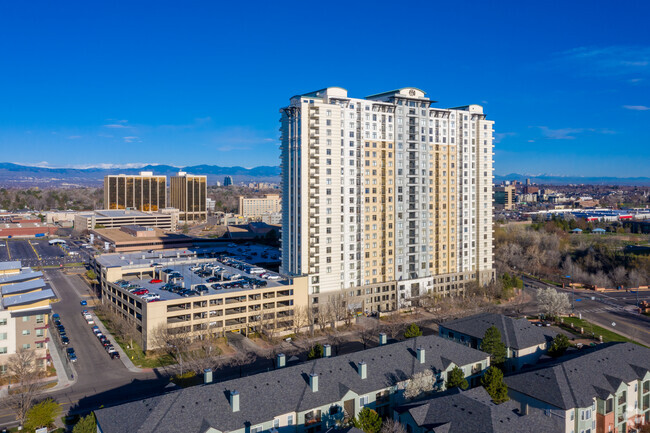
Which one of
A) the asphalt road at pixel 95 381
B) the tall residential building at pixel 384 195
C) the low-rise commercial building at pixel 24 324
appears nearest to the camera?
the asphalt road at pixel 95 381

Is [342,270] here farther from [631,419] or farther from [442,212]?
[631,419]

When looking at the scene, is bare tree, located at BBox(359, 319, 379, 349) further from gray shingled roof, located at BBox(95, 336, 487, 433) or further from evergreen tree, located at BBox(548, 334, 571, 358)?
evergreen tree, located at BBox(548, 334, 571, 358)

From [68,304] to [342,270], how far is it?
44.0 m

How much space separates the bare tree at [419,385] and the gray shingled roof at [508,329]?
547 inches

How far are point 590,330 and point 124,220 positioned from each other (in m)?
148

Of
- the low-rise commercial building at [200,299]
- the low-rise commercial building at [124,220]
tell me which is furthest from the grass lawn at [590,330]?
the low-rise commercial building at [124,220]

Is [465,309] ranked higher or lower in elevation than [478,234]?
lower

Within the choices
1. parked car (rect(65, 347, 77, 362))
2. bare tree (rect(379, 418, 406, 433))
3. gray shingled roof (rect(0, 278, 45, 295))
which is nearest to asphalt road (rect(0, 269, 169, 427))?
parked car (rect(65, 347, 77, 362))

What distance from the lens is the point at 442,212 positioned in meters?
79.8

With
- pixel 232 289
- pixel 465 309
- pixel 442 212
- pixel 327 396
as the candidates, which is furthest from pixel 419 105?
pixel 327 396

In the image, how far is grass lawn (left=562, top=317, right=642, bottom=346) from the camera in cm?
6241

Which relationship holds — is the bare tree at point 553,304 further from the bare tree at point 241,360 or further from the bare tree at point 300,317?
the bare tree at point 241,360

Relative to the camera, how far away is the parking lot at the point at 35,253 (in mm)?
119562

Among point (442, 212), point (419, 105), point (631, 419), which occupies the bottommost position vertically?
point (631, 419)
